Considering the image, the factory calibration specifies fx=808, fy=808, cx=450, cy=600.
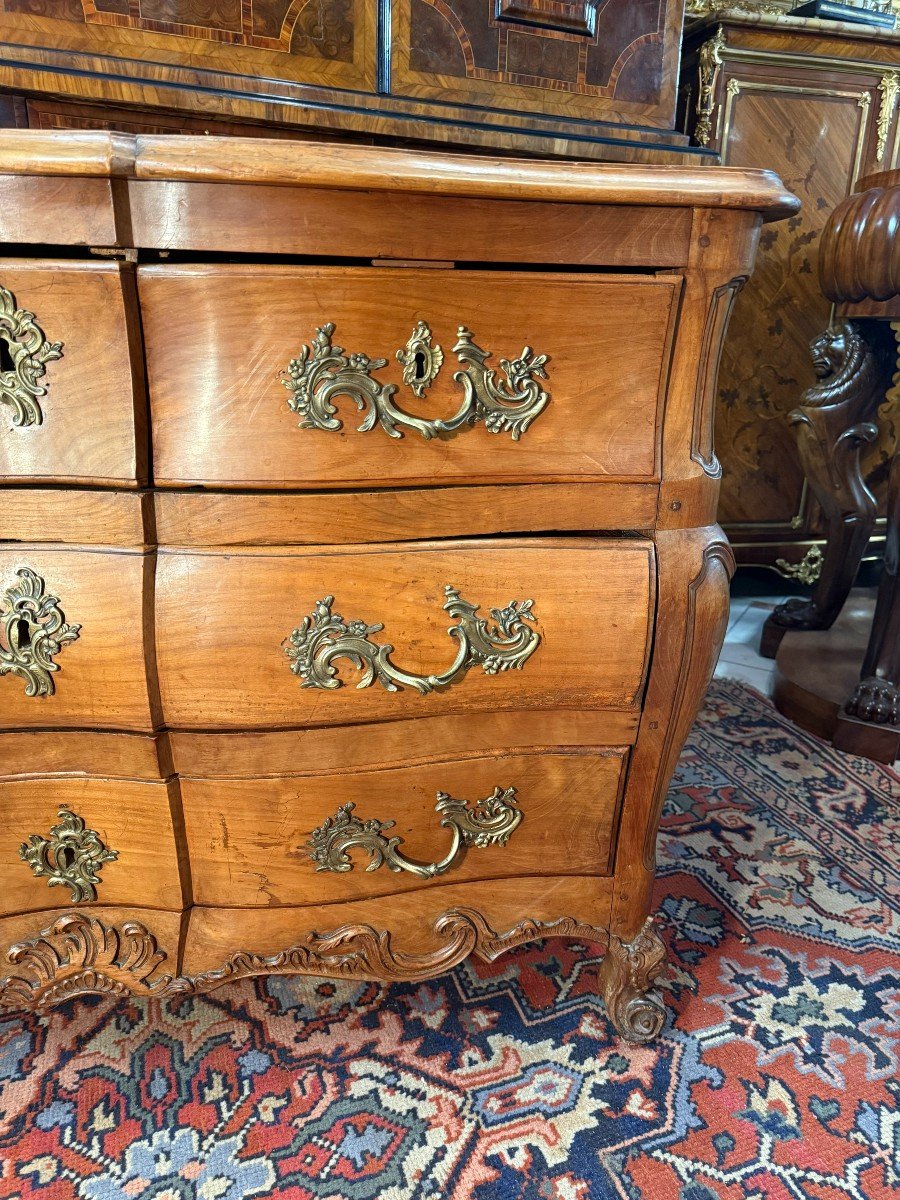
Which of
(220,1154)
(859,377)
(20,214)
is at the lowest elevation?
(220,1154)

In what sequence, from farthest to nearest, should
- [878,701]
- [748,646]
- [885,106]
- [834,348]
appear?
[748,646], [885,106], [834,348], [878,701]

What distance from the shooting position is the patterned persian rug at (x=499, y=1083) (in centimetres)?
78

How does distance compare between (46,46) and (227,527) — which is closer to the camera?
(227,527)

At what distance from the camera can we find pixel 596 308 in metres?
0.70

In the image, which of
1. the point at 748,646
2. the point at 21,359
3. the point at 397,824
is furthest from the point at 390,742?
the point at 748,646

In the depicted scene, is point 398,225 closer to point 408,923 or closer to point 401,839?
point 401,839

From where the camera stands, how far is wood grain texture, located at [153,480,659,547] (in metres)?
0.69

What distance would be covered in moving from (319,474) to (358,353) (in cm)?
11

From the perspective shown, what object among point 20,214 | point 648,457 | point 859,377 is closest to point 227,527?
point 20,214

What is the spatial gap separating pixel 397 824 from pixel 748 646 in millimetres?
1507

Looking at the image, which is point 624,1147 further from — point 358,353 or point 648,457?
point 358,353

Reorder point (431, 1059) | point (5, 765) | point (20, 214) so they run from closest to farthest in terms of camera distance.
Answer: point (20, 214)
point (5, 765)
point (431, 1059)

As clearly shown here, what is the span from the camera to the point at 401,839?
82cm

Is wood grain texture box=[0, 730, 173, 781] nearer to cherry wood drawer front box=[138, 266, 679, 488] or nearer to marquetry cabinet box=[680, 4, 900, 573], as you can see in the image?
cherry wood drawer front box=[138, 266, 679, 488]
